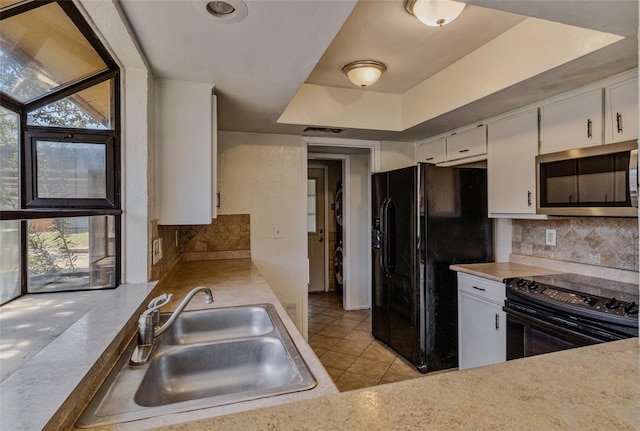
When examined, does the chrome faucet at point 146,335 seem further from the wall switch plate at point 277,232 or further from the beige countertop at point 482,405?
the wall switch plate at point 277,232

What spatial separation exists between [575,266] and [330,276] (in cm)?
356

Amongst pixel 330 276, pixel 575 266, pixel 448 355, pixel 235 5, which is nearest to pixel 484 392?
pixel 235 5

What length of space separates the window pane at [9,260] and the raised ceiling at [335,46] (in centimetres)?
83

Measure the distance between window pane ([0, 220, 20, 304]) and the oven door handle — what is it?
2377 mm

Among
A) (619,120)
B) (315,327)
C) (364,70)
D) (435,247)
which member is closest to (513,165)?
(619,120)

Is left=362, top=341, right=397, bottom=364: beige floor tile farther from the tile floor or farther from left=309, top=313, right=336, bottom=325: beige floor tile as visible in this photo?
left=309, top=313, right=336, bottom=325: beige floor tile

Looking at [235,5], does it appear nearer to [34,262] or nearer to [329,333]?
[34,262]

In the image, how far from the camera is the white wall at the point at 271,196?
3.07m

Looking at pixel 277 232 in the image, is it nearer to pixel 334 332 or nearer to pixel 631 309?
pixel 334 332

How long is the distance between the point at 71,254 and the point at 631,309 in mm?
2443

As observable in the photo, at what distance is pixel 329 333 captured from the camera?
359cm

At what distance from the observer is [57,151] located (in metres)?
1.35

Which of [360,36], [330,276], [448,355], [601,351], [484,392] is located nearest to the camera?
[484,392]

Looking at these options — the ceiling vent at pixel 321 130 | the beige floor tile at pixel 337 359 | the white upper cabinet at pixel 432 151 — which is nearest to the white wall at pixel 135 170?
the ceiling vent at pixel 321 130
